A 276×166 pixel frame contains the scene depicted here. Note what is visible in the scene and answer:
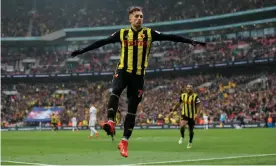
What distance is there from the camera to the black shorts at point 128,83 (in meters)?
9.80

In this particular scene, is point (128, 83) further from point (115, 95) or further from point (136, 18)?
point (136, 18)

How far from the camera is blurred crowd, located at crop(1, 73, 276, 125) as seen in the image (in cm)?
5150

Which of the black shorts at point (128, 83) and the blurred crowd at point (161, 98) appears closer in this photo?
the black shorts at point (128, 83)

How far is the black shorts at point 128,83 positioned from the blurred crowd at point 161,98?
122 feet

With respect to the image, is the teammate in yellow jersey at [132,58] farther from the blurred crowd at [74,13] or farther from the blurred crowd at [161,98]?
the blurred crowd at [74,13]

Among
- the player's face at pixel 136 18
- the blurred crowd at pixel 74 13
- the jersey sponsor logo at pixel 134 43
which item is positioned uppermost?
the blurred crowd at pixel 74 13

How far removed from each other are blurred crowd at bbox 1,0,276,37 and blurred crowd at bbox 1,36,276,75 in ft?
13.0

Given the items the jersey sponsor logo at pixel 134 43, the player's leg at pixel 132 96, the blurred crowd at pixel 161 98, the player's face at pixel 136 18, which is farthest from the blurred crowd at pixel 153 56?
the player's face at pixel 136 18

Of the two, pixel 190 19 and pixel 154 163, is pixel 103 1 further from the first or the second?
pixel 154 163

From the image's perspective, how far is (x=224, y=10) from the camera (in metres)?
71.1

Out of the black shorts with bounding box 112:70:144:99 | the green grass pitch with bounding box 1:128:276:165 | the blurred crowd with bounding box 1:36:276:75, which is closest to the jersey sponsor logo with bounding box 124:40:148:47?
the black shorts with bounding box 112:70:144:99

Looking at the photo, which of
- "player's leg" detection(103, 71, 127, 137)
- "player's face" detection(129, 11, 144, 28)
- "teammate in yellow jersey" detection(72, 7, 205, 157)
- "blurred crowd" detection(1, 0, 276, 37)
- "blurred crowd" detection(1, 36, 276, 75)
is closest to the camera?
"player's leg" detection(103, 71, 127, 137)

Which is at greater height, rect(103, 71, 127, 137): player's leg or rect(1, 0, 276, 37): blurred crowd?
rect(1, 0, 276, 37): blurred crowd

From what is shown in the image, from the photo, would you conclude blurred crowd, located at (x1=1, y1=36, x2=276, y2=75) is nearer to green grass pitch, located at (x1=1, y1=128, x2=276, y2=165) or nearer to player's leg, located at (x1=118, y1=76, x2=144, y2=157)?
green grass pitch, located at (x1=1, y1=128, x2=276, y2=165)
